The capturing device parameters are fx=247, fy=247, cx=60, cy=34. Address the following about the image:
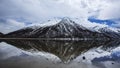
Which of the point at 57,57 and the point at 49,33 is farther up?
the point at 49,33

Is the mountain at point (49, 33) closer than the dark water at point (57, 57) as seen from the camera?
No

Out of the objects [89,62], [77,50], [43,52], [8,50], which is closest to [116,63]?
[89,62]

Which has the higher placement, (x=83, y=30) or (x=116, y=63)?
(x=83, y=30)

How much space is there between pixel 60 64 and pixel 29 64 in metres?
2.42

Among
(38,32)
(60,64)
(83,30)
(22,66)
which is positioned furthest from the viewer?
(83,30)

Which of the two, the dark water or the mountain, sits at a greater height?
the mountain

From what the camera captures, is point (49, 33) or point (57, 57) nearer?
point (57, 57)

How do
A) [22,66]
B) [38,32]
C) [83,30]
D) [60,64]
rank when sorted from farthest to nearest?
[83,30]
[38,32]
[22,66]
[60,64]

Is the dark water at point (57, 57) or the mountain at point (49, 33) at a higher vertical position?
the mountain at point (49, 33)

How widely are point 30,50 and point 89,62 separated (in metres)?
4.68

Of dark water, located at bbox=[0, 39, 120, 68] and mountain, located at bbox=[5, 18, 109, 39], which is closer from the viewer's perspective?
dark water, located at bbox=[0, 39, 120, 68]

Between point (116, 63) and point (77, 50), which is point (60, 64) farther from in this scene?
point (116, 63)

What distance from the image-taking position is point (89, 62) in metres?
17.2

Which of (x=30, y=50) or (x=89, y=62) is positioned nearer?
(x=89, y=62)
